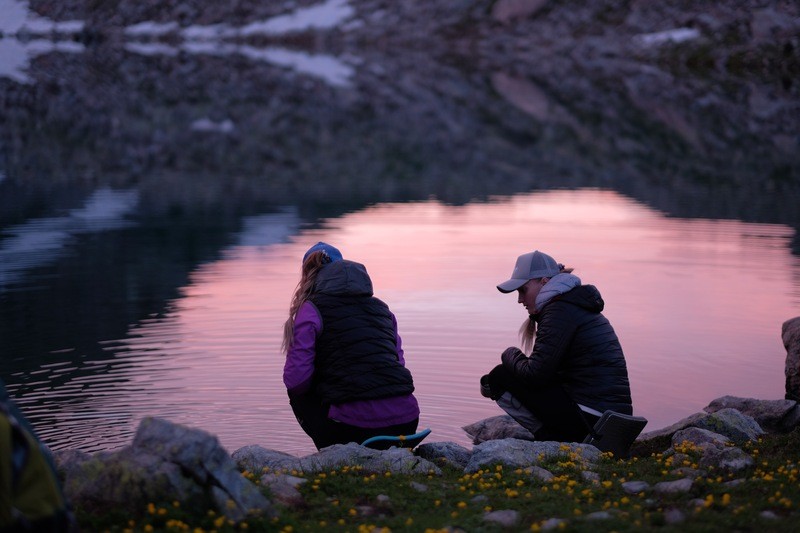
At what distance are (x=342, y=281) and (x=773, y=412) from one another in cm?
453

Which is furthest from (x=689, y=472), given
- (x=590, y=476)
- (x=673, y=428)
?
(x=673, y=428)

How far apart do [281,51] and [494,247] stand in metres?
92.3

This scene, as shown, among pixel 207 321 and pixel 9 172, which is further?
pixel 9 172

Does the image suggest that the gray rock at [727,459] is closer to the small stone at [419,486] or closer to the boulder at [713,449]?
the boulder at [713,449]

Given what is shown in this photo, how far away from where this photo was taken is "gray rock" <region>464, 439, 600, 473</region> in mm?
9312

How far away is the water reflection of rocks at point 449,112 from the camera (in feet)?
113

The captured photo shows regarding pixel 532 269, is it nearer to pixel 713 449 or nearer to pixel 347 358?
pixel 347 358

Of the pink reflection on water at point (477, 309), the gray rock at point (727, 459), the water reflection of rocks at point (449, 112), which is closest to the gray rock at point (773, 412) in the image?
the pink reflection on water at point (477, 309)

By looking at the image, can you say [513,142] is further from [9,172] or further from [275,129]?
[9,172]

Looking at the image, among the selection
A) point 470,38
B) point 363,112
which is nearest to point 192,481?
point 363,112

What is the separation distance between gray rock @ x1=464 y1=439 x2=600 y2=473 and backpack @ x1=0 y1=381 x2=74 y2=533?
4438 mm

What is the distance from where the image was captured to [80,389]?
12.5 metres

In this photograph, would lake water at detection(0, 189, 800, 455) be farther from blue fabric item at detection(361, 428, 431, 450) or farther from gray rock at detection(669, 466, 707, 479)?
gray rock at detection(669, 466, 707, 479)

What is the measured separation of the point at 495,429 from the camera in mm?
11680
